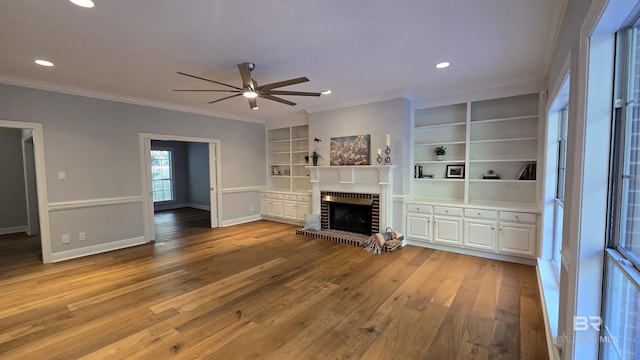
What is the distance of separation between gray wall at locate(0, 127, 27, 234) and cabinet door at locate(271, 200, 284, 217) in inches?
212

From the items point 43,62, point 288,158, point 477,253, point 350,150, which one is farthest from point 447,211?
point 43,62

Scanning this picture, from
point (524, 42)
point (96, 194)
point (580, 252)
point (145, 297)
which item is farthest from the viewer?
point (96, 194)

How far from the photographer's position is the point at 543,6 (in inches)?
81.7

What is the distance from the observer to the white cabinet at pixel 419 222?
4.45 metres

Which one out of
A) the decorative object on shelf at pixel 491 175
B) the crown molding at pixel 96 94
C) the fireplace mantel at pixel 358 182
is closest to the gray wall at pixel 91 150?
the crown molding at pixel 96 94

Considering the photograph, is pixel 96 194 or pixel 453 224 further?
pixel 96 194

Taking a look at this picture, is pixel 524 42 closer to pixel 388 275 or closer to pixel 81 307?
pixel 388 275

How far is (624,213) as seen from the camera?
125 cm

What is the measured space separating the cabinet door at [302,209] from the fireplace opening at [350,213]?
0.67 m

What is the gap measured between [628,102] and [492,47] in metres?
1.93

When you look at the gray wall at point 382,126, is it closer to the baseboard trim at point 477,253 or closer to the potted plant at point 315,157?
the potted plant at point 315,157

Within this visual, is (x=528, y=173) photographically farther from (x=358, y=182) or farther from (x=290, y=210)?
(x=290, y=210)

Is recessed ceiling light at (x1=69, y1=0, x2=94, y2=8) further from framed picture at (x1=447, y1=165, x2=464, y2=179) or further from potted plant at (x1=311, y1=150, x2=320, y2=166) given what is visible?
framed picture at (x1=447, y1=165, x2=464, y2=179)

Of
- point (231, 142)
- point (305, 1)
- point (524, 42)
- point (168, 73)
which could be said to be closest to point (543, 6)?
point (524, 42)
